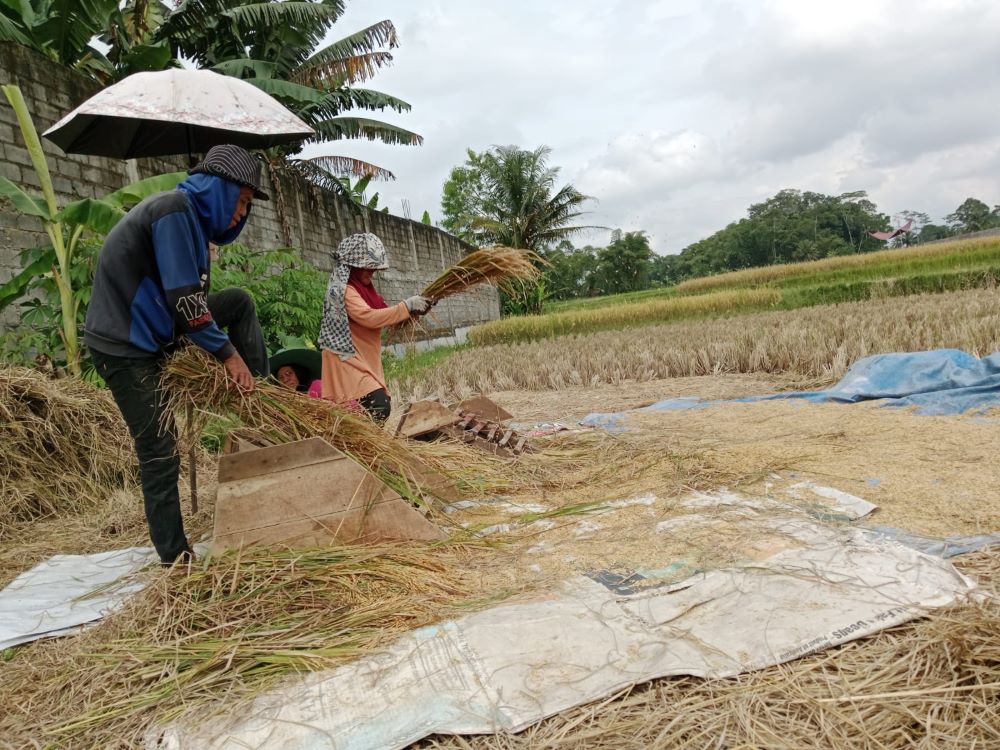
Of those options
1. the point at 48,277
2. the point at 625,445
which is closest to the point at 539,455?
the point at 625,445

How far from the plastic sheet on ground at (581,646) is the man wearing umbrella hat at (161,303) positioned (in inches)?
43.2

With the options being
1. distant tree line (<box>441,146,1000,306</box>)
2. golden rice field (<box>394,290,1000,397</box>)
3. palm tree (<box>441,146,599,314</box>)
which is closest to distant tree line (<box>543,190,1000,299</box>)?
distant tree line (<box>441,146,1000,306</box>)

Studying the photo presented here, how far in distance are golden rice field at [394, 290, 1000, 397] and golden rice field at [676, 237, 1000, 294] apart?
9665 mm

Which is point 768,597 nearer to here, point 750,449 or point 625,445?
point 750,449

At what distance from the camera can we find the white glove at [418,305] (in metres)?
3.44

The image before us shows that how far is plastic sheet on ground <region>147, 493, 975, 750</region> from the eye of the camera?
4.78 feet

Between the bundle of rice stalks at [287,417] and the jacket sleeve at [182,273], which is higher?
the jacket sleeve at [182,273]

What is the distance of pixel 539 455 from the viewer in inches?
148

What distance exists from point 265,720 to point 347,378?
7.58 ft

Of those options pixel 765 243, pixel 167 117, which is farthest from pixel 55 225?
pixel 765 243

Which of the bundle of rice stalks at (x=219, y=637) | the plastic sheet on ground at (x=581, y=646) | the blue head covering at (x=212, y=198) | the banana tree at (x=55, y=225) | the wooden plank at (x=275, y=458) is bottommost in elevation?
the plastic sheet on ground at (x=581, y=646)

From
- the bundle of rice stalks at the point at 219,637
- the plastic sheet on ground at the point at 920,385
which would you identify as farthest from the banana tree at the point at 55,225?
the plastic sheet on ground at the point at 920,385

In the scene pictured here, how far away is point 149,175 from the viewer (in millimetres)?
7500

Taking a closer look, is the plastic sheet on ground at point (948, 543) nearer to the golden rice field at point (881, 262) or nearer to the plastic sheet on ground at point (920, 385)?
the plastic sheet on ground at point (920, 385)
